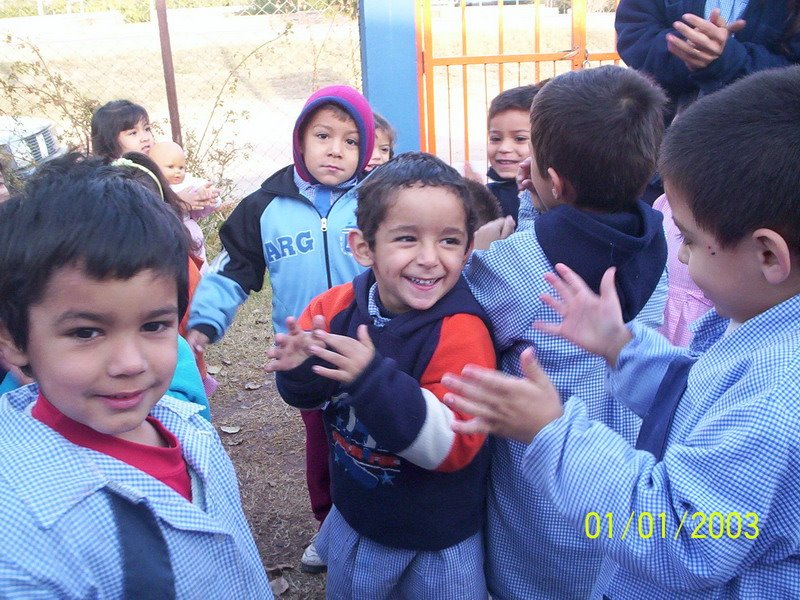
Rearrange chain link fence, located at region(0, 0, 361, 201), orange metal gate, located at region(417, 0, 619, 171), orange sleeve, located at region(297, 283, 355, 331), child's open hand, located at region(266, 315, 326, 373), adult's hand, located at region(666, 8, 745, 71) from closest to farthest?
child's open hand, located at region(266, 315, 326, 373) → orange sleeve, located at region(297, 283, 355, 331) → adult's hand, located at region(666, 8, 745, 71) → orange metal gate, located at region(417, 0, 619, 171) → chain link fence, located at region(0, 0, 361, 201)

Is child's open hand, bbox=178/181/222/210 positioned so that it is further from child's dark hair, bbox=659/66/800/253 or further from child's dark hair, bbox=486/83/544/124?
child's dark hair, bbox=659/66/800/253

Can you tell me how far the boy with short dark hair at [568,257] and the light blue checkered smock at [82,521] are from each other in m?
0.76

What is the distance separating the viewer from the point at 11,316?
1.28m

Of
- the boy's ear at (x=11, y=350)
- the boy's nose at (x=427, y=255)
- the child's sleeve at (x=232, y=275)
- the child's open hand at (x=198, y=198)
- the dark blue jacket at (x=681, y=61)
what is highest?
the dark blue jacket at (x=681, y=61)

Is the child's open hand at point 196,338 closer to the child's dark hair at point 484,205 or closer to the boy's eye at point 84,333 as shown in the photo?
the child's dark hair at point 484,205

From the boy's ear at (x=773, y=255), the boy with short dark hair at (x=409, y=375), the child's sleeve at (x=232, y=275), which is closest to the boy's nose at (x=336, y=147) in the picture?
the child's sleeve at (x=232, y=275)

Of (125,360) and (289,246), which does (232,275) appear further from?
(125,360)

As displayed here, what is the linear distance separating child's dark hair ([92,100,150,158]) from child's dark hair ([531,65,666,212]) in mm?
3445

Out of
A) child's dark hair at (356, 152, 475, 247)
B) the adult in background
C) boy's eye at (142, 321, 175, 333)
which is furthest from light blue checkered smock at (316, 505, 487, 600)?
the adult in background

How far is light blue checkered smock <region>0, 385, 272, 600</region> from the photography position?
1.16 m

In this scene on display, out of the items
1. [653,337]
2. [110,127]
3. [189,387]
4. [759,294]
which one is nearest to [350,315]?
[189,387]

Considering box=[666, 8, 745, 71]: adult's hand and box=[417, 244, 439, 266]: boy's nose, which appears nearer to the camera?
box=[417, 244, 439, 266]: boy's nose

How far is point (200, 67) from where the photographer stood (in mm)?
10242

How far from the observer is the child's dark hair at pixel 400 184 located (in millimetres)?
1892
